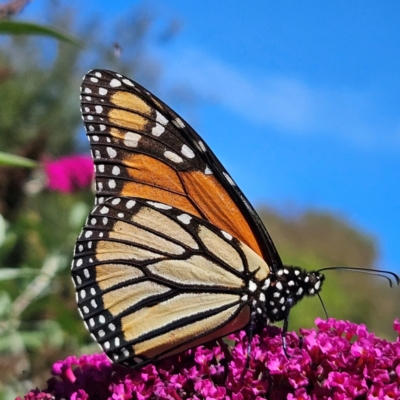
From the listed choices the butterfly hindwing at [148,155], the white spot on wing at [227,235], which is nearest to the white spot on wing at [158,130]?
the butterfly hindwing at [148,155]

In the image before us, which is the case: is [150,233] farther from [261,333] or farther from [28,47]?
[28,47]

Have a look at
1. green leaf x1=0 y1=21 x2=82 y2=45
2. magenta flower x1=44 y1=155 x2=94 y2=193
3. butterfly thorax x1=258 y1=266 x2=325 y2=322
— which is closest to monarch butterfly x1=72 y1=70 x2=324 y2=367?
butterfly thorax x1=258 y1=266 x2=325 y2=322

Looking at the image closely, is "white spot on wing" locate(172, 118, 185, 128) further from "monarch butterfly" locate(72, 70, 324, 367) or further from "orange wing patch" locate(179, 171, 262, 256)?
"orange wing patch" locate(179, 171, 262, 256)

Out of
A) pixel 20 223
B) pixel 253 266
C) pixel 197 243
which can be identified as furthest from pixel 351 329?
pixel 20 223

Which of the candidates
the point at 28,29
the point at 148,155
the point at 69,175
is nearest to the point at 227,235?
the point at 148,155

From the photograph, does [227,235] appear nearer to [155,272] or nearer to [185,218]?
[185,218]

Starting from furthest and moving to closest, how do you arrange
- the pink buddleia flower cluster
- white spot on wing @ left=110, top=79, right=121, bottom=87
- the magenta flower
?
the magenta flower
white spot on wing @ left=110, top=79, right=121, bottom=87
the pink buddleia flower cluster
